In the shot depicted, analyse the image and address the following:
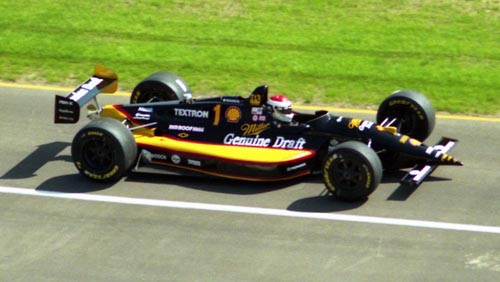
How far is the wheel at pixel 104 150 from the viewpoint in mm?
14305

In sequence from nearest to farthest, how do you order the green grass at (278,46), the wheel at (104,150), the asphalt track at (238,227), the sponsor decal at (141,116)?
1. the asphalt track at (238,227)
2. the wheel at (104,150)
3. the sponsor decal at (141,116)
4. the green grass at (278,46)

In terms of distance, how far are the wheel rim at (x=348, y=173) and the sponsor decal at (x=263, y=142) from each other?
1.01m

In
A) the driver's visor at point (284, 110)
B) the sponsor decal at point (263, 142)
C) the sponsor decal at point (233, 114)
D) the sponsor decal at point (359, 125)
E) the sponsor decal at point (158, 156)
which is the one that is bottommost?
the sponsor decal at point (158, 156)

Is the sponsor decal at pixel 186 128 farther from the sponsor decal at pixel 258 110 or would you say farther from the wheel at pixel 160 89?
the wheel at pixel 160 89

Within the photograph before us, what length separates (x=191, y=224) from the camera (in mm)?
13523

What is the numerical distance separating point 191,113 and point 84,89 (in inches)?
67.5

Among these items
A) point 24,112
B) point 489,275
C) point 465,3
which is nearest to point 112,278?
point 489,275

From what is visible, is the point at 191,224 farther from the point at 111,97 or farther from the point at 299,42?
the point at 299,42

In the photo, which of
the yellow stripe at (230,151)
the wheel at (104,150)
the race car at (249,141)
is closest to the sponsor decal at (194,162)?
the race car at (249,141)

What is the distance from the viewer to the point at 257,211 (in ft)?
45.5

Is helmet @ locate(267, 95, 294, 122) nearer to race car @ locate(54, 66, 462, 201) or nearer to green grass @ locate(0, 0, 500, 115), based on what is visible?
race car @ locate(54, 66, 462, 201)

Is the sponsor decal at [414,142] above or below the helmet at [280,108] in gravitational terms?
below

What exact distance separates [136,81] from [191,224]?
238 inches

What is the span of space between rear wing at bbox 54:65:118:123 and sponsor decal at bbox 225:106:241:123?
82.5 inches
